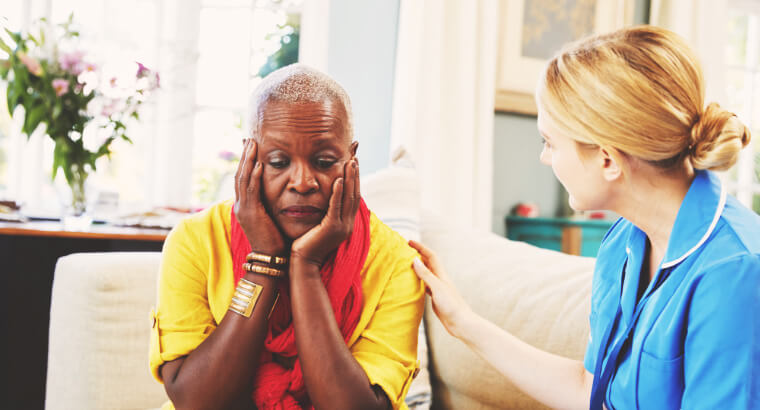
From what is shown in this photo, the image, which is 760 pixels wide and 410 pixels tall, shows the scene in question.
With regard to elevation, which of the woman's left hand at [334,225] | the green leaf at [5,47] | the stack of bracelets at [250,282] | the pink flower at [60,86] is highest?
the green leaf at [5,47]

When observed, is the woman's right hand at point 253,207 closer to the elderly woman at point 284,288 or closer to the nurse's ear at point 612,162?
the elderly woman at point 284,288

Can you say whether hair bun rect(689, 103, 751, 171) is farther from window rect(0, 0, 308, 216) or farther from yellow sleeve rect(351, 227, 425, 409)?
window rect(0, 0, 308, 216)

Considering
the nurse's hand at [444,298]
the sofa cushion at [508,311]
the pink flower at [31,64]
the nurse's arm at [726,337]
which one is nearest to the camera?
the nurse's arm at [726,337]

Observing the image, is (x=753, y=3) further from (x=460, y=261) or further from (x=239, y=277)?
(x=239, y=277)

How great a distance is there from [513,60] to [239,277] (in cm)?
267

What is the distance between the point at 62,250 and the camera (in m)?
1.89

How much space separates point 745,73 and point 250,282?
15.1 feet

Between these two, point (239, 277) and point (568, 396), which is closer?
point (239, 277)

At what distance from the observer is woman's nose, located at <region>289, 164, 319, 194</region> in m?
0.93

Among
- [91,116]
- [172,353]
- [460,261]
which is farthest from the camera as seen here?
[91,116]

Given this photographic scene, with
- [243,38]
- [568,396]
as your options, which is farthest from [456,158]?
[568,396]

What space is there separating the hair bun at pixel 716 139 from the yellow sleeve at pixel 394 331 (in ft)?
1.75

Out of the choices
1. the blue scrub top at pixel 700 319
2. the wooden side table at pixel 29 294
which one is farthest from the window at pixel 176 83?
the blue scrub top at pixel 700 319

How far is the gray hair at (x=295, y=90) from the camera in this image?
956mm
